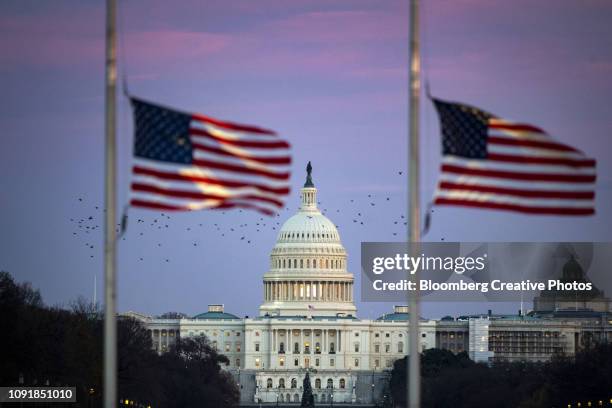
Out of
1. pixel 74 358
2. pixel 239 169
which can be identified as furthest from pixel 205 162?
pixel 74 358

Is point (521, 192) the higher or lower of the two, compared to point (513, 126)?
lower

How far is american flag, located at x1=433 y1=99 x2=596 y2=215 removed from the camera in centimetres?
4700

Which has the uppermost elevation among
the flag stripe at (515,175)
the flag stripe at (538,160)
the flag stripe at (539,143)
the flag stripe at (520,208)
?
the flag stripe at (539,143)

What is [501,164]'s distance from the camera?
47562 mm

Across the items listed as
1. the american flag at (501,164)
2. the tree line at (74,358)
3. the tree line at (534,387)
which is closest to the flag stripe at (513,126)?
the american flag at (501,164)

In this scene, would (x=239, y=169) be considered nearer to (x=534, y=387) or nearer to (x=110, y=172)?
(x=110, y=172)

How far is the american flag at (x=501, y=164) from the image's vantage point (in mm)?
47000

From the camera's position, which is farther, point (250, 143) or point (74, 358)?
point (74, 358)

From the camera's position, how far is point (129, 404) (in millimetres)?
146375

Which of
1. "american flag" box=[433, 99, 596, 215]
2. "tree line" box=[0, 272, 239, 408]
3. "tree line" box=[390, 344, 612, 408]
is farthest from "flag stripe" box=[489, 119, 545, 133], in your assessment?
"tree line" box=[390, 344, 612, 408]

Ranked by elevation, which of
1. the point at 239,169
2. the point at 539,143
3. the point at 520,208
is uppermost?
the point at 539,143

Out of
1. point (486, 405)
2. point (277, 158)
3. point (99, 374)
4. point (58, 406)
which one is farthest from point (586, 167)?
point (486, 405)

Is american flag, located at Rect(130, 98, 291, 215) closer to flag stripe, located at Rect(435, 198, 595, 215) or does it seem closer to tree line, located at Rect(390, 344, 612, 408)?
flag stripe, located at Rect(435, 198, 595, 215)

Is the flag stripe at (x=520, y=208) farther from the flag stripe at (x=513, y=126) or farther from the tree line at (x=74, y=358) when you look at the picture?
the tree line at (x=74, y=358)
